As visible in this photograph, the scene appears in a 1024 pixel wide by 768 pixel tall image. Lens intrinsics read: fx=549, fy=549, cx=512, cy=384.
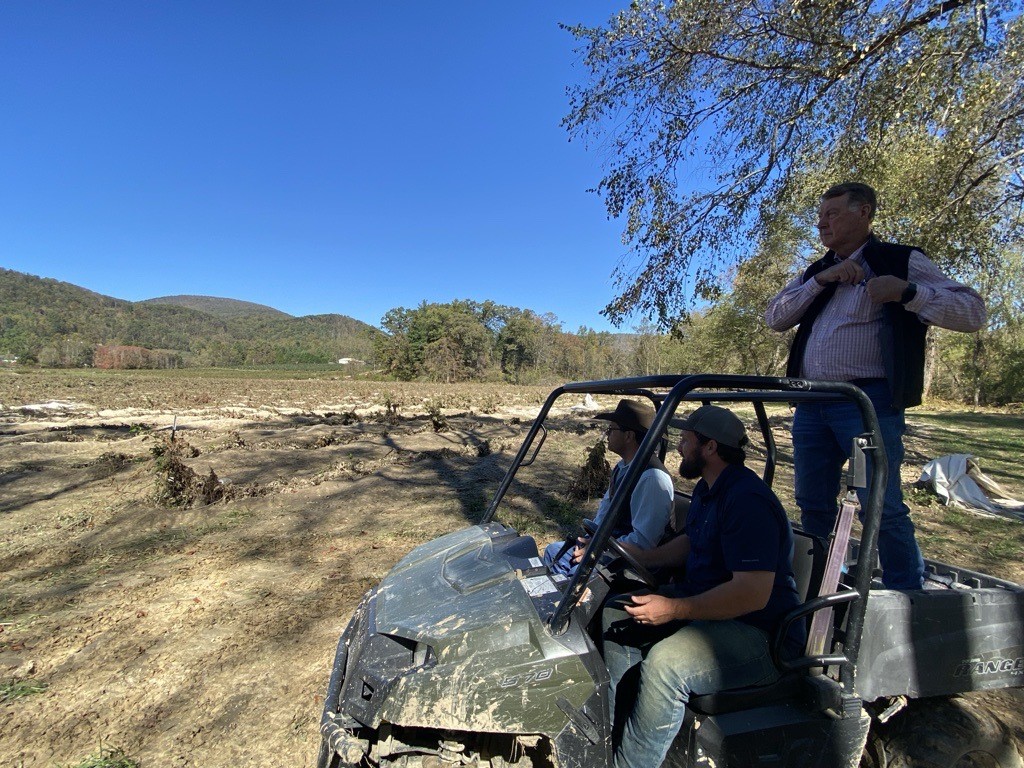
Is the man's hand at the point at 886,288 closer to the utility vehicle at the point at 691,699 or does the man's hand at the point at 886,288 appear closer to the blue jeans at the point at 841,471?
the blue jeans at the point at 841,471

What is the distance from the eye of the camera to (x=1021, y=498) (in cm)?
757

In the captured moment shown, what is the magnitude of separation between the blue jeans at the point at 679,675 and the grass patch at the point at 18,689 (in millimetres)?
3103

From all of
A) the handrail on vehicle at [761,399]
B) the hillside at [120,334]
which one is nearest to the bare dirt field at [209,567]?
the handrail on vehicle at [761,399]

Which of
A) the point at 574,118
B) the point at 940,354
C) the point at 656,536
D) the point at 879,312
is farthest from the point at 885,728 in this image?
the point at 940,354

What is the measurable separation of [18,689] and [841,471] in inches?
172

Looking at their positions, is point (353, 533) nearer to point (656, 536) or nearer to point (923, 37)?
point (656, 536)

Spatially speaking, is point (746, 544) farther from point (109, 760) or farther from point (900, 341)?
point (109, 760)

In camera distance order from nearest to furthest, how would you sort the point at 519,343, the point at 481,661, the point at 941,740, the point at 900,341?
the point at 481,661 < the point at 941,740 < the point at 900,341 < the point at 519,343

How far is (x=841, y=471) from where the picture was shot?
2605mm

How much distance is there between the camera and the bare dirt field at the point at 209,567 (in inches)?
107

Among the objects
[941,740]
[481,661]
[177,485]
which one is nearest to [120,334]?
[177,485]

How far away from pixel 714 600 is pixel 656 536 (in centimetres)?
64

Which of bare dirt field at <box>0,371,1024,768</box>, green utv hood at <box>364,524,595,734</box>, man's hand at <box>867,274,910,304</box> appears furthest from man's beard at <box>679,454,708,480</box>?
bare dirt field at <box>0,371,1024,768</box>

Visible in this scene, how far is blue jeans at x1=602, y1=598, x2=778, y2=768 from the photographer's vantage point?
1.78m
